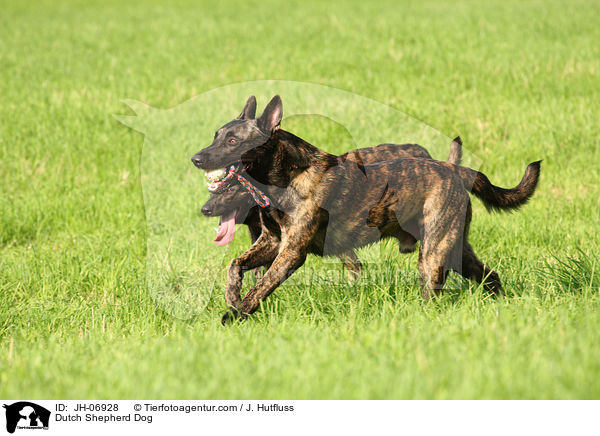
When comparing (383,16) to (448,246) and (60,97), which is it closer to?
(60,97)

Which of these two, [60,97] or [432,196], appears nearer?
[432,196]

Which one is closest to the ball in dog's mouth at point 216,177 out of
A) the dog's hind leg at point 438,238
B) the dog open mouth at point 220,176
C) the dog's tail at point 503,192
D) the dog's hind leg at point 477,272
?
the dog open mouth at point 220,176

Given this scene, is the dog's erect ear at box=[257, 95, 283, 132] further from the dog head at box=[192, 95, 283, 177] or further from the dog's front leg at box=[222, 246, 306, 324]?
the dog's front leg at box=[222, 246, 306, 324]

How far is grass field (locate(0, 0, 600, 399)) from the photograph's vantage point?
3.33 meters

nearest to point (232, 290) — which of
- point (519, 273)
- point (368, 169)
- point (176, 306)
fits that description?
point (176, 306)

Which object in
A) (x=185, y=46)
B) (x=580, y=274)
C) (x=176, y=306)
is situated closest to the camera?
(x=580, y=274)

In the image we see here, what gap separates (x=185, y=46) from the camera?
15320 millimetres

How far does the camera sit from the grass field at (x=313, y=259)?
10.9 feet

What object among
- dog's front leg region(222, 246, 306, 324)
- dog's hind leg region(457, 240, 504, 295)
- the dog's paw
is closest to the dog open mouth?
dog's front leg region(222, 246, 306, 324)

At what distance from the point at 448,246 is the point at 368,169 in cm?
89

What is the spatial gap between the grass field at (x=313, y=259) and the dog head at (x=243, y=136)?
1.24 meters

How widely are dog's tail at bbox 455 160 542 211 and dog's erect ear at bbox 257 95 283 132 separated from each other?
5.46 feet

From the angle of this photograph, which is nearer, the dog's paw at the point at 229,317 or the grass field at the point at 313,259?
the grass field at the point at 313,259
